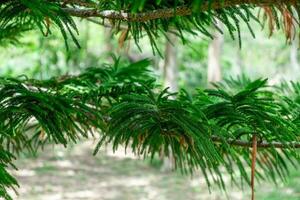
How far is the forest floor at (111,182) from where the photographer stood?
8.62 meters

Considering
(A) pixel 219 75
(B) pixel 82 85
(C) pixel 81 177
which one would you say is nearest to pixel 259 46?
(A) pixel 219 75

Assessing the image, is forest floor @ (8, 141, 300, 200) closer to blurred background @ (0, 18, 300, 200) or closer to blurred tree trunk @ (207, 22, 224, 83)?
blurred background @ (0, 18, 300, 200)

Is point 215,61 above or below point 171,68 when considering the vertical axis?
above

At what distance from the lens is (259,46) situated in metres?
25.5

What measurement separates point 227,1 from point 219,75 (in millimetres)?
9493

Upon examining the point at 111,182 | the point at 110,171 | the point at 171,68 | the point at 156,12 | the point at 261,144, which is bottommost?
the point at 111,182

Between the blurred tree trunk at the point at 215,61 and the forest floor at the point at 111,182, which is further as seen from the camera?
Answer: the blurred tree trunk at the point at 215,61

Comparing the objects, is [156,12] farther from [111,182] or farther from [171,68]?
[111,182]

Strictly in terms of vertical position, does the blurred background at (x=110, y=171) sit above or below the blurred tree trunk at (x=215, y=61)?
below

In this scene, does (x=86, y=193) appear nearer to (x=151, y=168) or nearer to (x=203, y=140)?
(x=151, y=168)

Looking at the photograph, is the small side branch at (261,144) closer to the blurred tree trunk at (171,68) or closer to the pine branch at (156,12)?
the pine branch at (156,12)

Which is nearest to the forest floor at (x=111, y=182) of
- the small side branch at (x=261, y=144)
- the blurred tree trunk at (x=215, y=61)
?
the blurred tree trunk at (x=215, y=61)

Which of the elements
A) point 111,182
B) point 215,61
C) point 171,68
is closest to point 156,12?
point 171,68

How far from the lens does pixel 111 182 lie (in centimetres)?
956
